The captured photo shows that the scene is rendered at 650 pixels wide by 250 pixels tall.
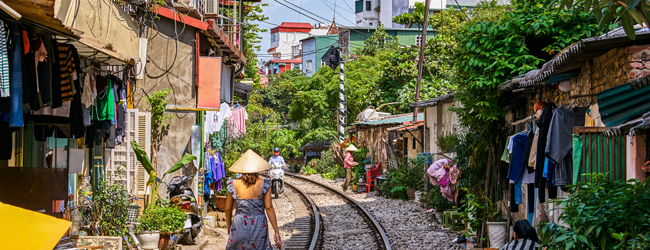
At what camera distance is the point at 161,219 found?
958cm

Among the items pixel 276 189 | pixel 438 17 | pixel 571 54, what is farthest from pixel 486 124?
pixel 438 17

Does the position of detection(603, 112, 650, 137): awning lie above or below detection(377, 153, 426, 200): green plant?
above

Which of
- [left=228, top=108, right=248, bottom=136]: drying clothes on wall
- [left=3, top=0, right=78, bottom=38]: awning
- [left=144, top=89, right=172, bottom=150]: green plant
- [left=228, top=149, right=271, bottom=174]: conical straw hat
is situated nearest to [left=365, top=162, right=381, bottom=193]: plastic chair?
[left=228, top=108, right=248, bottom=136]: drying clothes on wall

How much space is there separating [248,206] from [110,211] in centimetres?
292

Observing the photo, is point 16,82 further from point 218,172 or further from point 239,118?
point 239,118

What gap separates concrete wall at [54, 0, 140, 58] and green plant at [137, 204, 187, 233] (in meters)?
2.77

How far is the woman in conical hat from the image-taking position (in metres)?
6.55

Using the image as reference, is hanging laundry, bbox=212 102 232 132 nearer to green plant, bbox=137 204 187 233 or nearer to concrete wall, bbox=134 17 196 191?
concrete wall, bbox=134 17 196 191

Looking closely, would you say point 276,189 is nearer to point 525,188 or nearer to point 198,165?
point 198,165

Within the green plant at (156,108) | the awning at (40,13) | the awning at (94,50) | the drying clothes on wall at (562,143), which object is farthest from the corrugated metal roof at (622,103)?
the green plant at (156,108)

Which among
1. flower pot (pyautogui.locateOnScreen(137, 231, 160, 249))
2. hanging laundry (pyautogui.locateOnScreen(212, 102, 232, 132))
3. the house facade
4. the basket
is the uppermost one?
the house facade

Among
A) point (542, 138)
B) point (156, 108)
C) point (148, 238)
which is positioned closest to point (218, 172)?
point (156, 108)

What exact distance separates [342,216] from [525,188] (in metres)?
7.15

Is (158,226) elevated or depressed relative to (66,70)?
depressed
